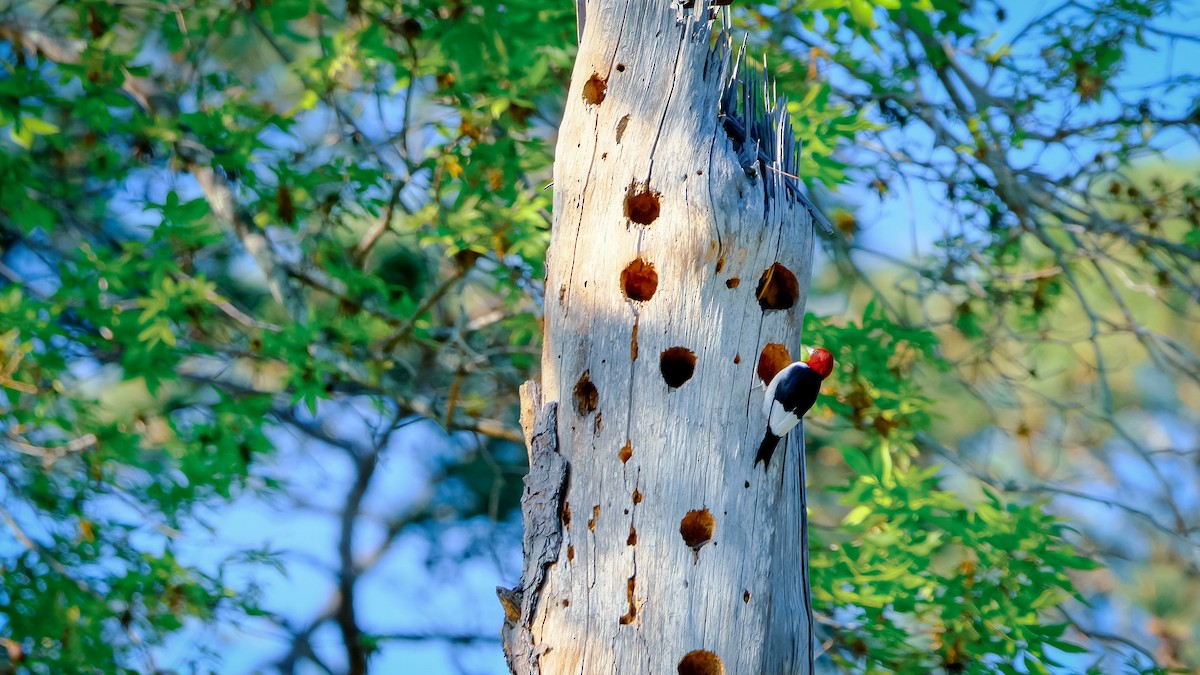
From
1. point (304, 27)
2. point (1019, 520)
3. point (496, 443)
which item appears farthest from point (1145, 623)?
point (304, 27)

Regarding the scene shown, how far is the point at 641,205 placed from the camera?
8.72 ft

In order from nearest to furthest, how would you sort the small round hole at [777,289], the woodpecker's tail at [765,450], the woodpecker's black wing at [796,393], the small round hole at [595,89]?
the woodpecker's black wing at [796,393] < the woodpecker's tail at [765,450] < the small round hole at [777,289] < the small round hole at [595,89]

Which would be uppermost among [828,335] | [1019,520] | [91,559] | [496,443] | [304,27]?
[304,27]

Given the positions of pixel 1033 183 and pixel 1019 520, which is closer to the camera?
pixel 1019 520

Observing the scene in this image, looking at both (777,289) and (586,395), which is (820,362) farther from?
(586,395)

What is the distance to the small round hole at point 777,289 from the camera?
2.61 m

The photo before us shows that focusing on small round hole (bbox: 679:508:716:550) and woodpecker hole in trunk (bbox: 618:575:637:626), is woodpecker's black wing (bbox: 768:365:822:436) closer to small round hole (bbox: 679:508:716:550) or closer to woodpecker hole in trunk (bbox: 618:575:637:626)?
small round hole (bbox: 679:508:716:550)

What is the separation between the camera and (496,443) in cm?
887

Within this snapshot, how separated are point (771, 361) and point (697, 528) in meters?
0.44

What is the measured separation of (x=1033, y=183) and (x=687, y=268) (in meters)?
3.37

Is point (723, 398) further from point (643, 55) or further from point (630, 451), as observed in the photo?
point (643, 55)

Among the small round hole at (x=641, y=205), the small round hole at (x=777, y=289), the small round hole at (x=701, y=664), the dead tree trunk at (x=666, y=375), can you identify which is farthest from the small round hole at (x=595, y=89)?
the small round hole at (x=701, y=664)

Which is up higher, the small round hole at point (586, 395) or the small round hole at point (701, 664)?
the small round hole at point (586, 395)

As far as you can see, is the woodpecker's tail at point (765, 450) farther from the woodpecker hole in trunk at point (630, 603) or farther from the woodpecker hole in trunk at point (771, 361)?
the woodpecker hole in trunk at point (630, 603)
